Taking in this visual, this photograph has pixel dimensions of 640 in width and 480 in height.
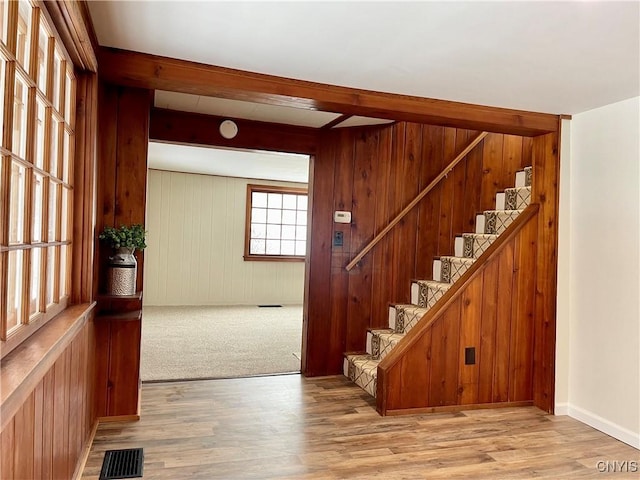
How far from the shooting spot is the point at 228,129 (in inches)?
150

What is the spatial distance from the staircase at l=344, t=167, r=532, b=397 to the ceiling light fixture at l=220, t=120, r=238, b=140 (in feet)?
6.69

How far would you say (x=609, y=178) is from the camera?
3.04m

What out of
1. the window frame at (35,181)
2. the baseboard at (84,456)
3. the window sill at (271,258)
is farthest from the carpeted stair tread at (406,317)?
the window sill at (271,258)

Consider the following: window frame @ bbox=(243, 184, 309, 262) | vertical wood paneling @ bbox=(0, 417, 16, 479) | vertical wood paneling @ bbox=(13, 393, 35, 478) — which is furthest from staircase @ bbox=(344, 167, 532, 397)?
window frame @ bbox=(243, 184, 309, 262)

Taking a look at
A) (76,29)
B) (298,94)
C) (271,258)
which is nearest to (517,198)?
(298,94)

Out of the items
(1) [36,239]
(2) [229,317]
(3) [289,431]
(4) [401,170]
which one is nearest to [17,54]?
(1) [36,239]

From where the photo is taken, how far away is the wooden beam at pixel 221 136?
12.1 ft

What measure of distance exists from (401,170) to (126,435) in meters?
3.05

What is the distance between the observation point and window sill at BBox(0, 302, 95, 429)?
1.09 m

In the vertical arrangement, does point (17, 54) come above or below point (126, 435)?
above

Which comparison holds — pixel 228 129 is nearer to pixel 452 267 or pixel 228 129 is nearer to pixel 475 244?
pixel 452 267

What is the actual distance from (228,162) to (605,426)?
5165 mm

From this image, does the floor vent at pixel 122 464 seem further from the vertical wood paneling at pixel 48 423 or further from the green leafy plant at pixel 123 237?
the green leafy plant at pixel 123 237

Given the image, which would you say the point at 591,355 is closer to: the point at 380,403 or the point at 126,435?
the point at 380,403
